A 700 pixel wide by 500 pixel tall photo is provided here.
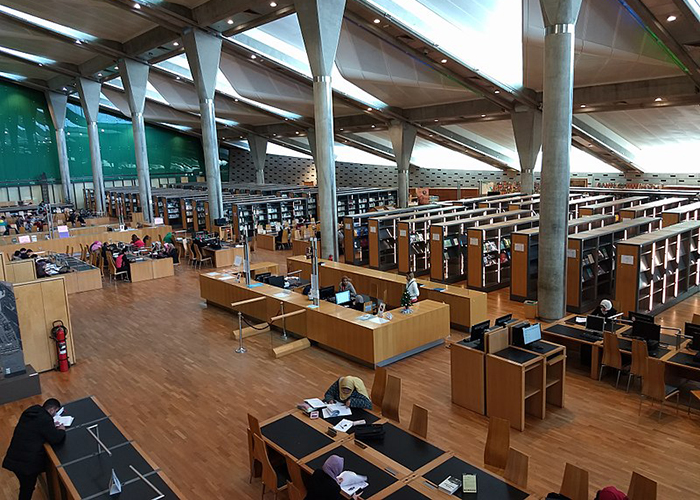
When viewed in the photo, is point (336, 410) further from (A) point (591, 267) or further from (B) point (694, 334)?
(A) point (591, 267)

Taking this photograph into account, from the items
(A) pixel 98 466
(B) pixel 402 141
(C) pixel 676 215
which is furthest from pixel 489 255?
(B) pixel 402 141

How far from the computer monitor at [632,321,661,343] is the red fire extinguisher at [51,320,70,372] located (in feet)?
29.5

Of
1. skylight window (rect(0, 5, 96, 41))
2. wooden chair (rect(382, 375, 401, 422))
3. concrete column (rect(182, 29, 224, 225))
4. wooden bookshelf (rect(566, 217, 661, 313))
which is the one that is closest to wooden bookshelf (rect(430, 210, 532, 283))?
wooden bookshelf (rect(566, 217, 661, 313))

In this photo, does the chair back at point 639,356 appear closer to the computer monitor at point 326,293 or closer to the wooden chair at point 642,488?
the wooden chair at point 642,488

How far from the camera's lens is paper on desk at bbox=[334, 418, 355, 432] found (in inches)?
205

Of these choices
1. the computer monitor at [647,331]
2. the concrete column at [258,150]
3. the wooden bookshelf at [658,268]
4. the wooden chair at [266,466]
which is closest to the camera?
the wooden chair at [266,466]

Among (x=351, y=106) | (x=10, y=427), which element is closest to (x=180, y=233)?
(x=351, y=106)

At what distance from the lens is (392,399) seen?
589 cm

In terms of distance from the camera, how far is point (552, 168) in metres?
9.84

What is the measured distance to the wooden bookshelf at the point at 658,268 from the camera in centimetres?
1007

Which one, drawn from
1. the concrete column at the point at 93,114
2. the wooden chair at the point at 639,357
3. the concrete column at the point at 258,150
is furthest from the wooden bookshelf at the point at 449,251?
the concrete column at the point at 258,150

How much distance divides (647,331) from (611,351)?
58 cm

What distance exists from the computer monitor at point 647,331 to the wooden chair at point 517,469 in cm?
410

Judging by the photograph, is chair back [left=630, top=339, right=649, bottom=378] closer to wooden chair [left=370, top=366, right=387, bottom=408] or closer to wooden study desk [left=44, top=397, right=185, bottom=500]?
wooden chair [left=370, top=366, right=387, bottom=408]
